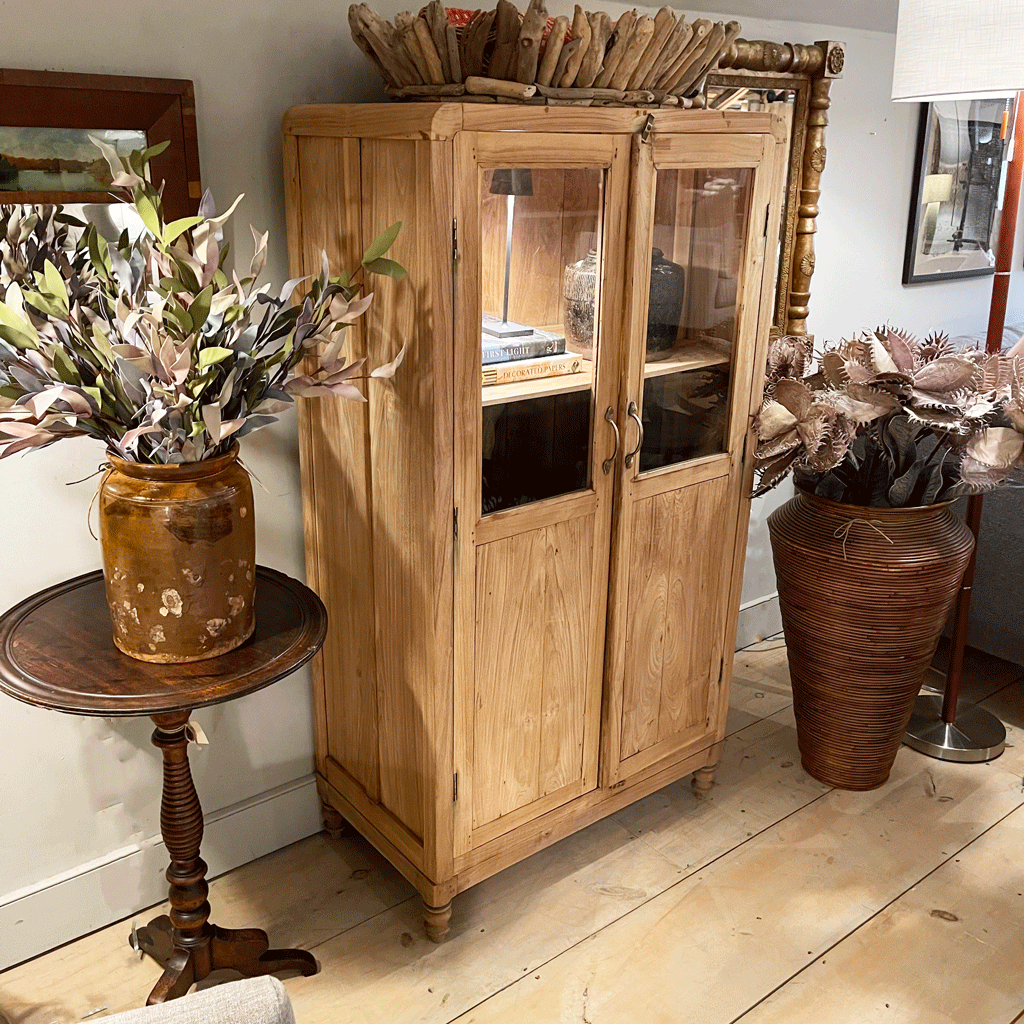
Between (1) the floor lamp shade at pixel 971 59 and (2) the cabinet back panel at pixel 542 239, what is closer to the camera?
(2) the cabinet back panel at pixel 542 239

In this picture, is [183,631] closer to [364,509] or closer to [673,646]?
[364,509]

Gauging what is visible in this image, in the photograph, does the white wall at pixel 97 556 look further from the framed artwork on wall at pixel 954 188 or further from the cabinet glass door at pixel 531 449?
the framed artwork on wall at pixel 954 188

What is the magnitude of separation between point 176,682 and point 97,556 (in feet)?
1.60

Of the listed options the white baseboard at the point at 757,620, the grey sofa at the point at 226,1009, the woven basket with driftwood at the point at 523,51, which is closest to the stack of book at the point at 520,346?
the woven basket with driftwood at the point at 523,51

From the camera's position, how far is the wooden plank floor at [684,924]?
1.85 m

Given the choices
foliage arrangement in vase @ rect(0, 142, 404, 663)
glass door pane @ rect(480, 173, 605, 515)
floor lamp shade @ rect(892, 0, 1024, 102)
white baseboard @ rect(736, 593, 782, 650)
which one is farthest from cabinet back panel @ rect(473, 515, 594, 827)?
white baseboard @ rect(736, 593, 782, 650)

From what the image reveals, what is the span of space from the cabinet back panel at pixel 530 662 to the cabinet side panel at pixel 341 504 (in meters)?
0.25

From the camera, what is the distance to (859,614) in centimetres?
228

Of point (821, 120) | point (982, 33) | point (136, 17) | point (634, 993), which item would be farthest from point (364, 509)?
point (821, 120)

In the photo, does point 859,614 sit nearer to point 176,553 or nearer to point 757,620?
point 757,620

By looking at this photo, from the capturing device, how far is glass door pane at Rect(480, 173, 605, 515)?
167cm

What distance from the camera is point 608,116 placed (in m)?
1.67

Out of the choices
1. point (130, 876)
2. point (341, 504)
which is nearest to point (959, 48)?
point (341, 504)

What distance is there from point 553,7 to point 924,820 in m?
1.98
